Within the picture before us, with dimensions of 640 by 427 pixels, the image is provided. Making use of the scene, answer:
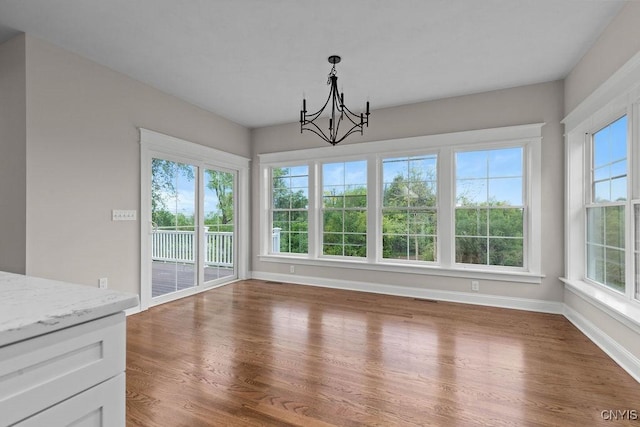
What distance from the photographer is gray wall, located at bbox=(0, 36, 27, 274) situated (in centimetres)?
282

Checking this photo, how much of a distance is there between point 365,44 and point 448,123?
6.40 ft

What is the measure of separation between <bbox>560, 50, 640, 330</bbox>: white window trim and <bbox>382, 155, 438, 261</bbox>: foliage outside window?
59.6 inches

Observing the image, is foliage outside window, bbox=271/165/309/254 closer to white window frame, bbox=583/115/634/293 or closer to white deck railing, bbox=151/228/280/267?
white deck railing, bbox=151/228/280/267

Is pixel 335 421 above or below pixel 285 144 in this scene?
below

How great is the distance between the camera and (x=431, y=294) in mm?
4406

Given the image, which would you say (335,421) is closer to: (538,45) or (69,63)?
(538,45)

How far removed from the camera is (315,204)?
532 centimetres

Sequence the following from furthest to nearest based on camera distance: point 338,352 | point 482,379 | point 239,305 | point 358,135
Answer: point 358,135
point 239,305
point 338,352
point 482,379

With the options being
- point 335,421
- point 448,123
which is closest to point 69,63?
point 335,421

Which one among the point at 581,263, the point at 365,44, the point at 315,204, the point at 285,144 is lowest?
the point at 581,263

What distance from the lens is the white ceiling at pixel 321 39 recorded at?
2486 millimetres

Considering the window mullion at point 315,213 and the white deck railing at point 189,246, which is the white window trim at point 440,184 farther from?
the white deck railing at point 189,246

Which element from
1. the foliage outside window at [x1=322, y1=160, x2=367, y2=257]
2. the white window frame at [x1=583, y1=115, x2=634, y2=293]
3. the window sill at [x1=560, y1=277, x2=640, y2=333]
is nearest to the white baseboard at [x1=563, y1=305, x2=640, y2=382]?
the window sill at [x1=560, y1=277, x2=640, y2=333]
